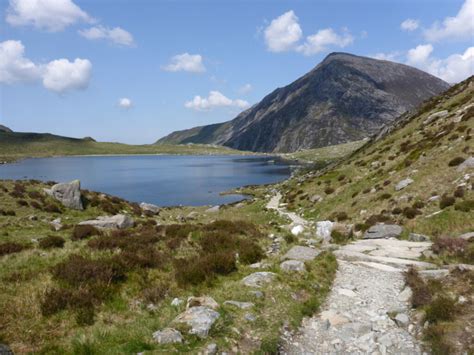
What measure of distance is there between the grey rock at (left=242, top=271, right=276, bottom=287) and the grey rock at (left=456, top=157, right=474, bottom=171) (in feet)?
80.7

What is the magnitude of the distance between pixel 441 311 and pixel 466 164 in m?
25.0

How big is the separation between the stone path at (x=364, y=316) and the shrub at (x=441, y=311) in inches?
25.7

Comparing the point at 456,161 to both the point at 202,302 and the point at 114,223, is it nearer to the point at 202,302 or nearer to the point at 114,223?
the point at 202,302

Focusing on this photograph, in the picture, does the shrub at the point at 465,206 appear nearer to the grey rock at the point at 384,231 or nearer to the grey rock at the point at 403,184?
the grey rock at the point at 384,231

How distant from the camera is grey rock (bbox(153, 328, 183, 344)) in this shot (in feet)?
28.2

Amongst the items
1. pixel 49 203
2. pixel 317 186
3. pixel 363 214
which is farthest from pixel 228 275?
pixel 317 186

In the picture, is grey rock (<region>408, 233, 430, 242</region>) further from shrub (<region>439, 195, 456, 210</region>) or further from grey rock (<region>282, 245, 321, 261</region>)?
grey rock (<region>282, 245, 321, 261</region>)

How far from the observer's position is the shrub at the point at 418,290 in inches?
447

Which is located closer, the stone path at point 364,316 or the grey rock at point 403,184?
the stone path at point 364,316

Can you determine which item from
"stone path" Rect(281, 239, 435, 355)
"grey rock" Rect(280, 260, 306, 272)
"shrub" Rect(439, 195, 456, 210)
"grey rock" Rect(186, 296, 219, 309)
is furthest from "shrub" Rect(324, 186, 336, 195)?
"grey rock" Rect(186, 296, 219, 309)

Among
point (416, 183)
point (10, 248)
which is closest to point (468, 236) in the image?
point (416, 183)

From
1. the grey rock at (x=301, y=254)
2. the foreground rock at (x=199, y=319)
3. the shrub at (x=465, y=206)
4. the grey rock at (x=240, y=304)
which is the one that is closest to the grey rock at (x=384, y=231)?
the shrub at (x=465, y=206)

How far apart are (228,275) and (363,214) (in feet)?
74.6

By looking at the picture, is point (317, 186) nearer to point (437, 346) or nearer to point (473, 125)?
point (473, 125)
